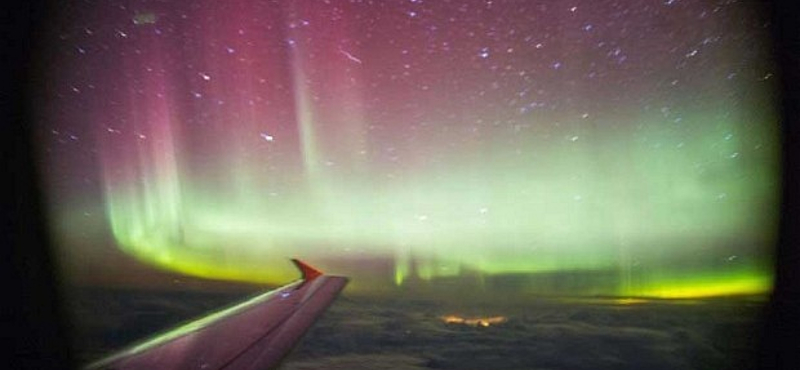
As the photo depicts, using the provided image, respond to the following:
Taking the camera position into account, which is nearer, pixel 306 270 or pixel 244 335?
pixel 244 335

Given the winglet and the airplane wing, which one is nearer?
the airplane wing

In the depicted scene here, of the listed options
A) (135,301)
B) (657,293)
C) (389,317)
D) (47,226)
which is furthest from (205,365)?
(657,293)

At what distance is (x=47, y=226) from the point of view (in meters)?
2.81

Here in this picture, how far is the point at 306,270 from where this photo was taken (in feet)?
7.97

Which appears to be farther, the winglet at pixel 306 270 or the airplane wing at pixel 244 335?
the winglet at pixel 306 270

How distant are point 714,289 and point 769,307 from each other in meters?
0.37

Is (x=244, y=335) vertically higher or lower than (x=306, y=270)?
lower

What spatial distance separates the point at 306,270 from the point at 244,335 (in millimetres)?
544

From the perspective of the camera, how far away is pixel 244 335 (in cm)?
192

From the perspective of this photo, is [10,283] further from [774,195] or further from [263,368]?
[774,195]

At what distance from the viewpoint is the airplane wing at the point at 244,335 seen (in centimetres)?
175

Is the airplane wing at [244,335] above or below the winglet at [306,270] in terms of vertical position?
below

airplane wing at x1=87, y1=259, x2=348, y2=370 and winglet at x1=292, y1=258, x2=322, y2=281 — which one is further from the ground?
winglet at x1=292, y1=258, x2=322, y2=281

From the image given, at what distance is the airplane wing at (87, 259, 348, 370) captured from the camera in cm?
175
